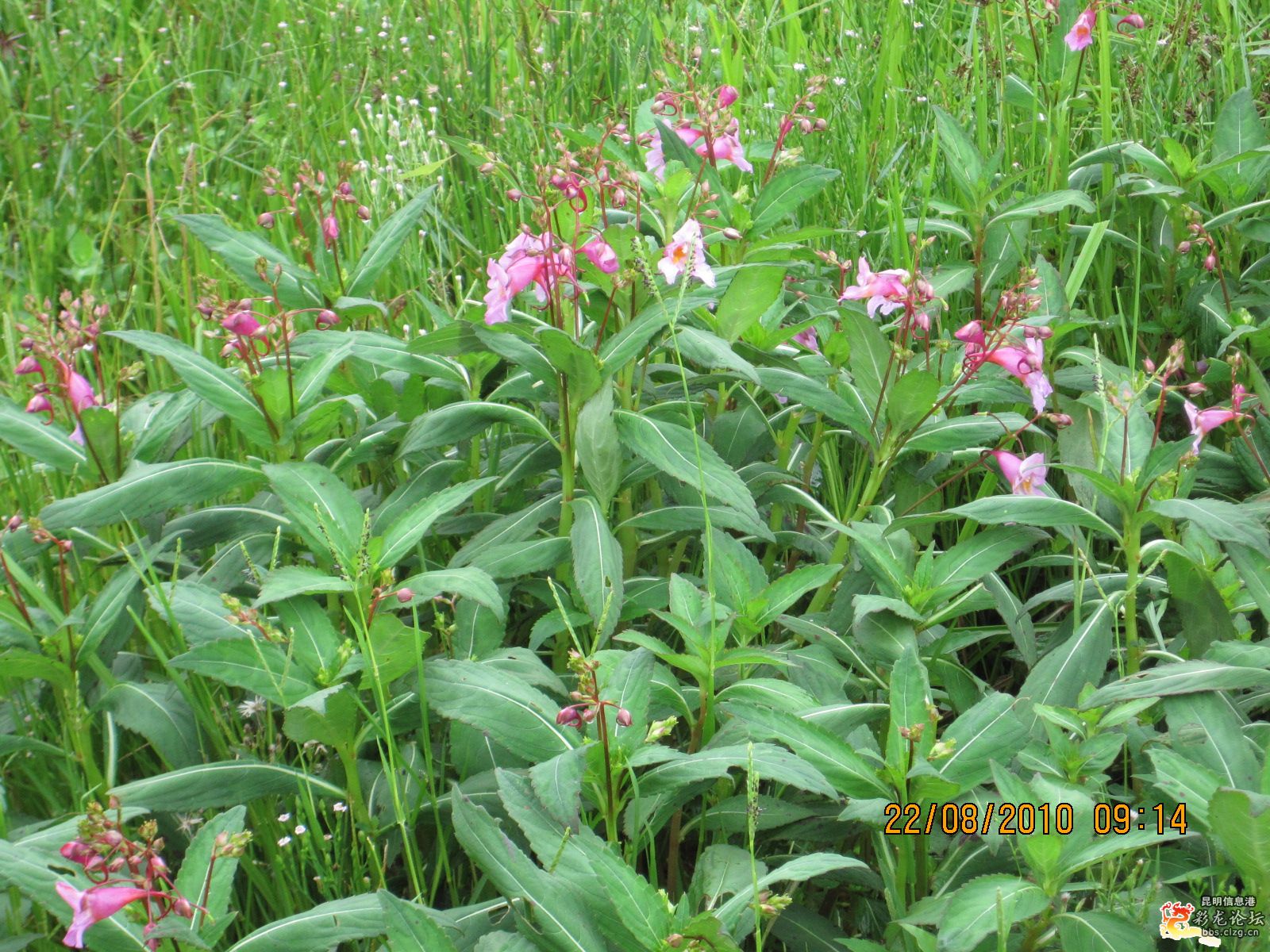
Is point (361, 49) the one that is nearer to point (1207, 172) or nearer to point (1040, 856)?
point (1207, 172)

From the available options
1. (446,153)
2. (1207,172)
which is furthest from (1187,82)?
(446,153)

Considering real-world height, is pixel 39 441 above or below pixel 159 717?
above

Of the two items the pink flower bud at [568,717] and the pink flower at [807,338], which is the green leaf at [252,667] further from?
the pink flower at [807,338]

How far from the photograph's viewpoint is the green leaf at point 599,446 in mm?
1864

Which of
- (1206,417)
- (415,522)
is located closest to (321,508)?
(415,522)

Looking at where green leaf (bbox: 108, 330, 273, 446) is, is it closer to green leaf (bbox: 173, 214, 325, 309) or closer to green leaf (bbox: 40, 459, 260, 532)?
green leaf (bbox: 40, 459, 260, 532)

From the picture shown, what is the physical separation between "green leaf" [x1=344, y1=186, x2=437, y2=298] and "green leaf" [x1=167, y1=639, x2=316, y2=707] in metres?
0.86

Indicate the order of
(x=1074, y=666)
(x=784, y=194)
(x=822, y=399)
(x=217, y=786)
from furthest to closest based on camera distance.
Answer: (x=784, y=194) < (x=822, y=399) < (x=1074, y=666) < (x=217, y=786)

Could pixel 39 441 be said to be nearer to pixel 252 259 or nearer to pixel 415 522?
pixel 252 259

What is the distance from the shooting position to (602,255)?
200 cm

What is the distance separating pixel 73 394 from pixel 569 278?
0.87 metres

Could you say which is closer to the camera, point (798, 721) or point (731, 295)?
point (798, 721)

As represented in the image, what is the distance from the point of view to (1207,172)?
2498mm

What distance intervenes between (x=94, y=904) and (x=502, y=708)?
0.53 metres
